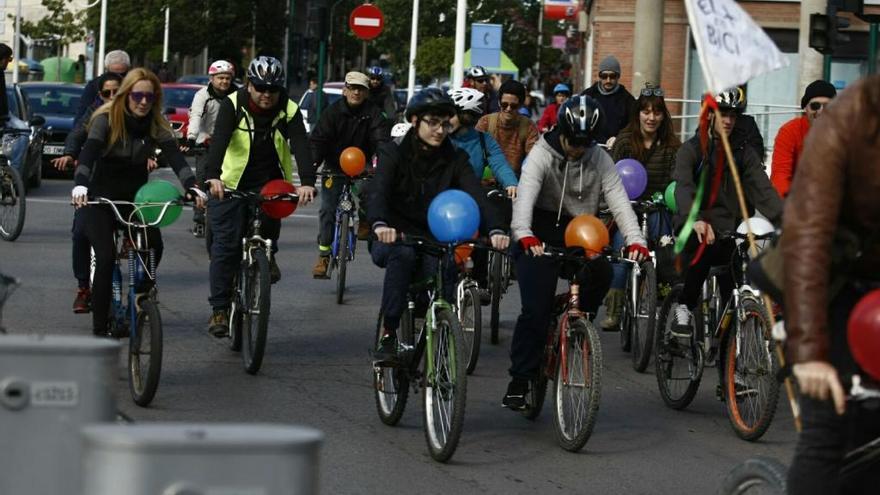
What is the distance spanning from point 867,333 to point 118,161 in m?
6.89

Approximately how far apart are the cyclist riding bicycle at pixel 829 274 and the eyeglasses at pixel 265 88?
269 inches

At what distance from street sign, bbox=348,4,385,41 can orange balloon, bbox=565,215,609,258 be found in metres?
24.3

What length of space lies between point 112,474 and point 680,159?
6.97 m

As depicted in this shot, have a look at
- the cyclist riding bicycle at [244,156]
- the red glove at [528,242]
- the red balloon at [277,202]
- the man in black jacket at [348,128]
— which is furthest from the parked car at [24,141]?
the red glove at [528,242]

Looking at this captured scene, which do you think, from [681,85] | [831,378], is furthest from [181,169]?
[681,85]

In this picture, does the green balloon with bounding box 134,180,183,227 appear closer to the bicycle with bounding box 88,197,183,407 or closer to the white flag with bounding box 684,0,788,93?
the bicycle with bounding box 88,197,183,407

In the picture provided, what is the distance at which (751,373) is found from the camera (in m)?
9.31

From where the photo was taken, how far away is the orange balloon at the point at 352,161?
1523 centimetres

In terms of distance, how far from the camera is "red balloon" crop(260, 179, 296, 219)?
11.1 m

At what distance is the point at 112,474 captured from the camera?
362 centimetres

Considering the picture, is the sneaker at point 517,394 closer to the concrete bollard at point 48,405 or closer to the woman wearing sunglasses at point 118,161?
the woman wearing sunglasses at point 118,161

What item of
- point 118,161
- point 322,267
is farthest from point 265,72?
point 322,267

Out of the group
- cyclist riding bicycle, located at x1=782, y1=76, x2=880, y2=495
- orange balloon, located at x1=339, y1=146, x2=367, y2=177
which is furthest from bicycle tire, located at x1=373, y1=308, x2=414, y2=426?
orange balloon, located at x1=339, y1=146, x2=367, y2=177

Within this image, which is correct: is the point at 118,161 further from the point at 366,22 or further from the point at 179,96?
the point at 179,96
